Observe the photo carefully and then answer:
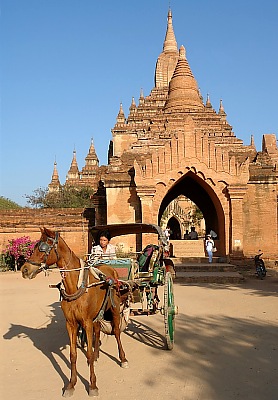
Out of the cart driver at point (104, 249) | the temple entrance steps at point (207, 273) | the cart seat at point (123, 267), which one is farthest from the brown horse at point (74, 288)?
the temple entrance steps at point (207, 273)

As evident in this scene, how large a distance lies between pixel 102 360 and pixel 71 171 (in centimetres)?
3912

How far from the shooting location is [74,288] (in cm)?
495

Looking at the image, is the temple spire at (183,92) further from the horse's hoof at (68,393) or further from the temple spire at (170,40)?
the horse's hoof at (68,393)

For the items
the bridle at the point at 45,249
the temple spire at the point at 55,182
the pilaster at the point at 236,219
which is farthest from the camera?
the temple spire at the point at 55,182

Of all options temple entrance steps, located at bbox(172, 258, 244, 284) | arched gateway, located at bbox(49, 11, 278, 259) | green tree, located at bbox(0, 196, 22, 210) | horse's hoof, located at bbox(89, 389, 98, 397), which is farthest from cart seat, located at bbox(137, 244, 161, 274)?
green tree, located at bbox(0, 196, 22, 210)

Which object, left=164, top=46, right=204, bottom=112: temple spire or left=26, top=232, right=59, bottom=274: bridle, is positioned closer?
left=26, top=232, right=59, bottom=274: bridle

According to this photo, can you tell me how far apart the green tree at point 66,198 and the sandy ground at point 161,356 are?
71.0ft

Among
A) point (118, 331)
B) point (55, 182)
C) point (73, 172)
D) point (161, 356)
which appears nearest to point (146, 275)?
point (118, 331)

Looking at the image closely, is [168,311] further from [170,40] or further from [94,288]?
[170,40]

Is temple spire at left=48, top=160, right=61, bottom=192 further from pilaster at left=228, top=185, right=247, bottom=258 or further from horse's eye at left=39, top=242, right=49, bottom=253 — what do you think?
horse's eye at left=39, top=242, right=49, bottom=253

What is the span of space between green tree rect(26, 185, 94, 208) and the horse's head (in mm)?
26089

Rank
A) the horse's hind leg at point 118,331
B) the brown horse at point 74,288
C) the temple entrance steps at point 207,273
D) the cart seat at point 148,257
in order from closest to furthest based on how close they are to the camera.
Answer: the brown horse at point 74,288
the horse's hind leg at point 118,331
the cart seat at point 148,257
the temple entrance steps at point 207,273

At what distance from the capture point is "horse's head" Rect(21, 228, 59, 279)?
4.87m

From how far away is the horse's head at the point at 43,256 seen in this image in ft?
16.0
